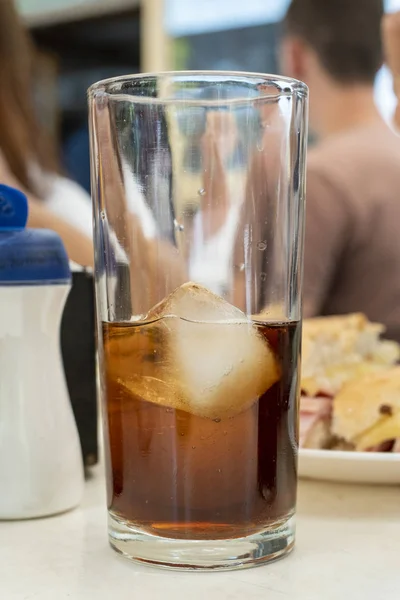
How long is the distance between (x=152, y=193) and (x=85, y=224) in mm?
1826

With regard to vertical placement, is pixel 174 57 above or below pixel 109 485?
above

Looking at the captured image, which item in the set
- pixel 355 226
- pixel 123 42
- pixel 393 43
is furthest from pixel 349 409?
pixel 123 42

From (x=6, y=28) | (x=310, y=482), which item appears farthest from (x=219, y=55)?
(x=310, y=482)

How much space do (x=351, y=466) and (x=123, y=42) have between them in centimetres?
305

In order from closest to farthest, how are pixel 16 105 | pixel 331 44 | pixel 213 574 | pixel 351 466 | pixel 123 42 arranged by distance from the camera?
pixel 213 574 < pixel 351 466 < pixel 331 44 < pixel 16 105 < pixel 123 42

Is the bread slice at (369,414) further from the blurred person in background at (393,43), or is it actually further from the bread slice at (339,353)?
the blurred person in background at (393,43)

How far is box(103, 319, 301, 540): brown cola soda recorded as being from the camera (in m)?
0.48

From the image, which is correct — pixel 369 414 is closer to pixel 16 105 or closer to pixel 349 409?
pixel 349 409

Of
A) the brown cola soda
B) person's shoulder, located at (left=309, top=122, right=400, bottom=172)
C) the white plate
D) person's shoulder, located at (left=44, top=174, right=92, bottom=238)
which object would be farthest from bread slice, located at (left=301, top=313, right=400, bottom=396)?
person's shoulder, located at (left=44, top=174, right=92, bottom=238)

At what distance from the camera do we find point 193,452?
0.48 meters

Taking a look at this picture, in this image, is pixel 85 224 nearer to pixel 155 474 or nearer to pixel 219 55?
pixel 219 55

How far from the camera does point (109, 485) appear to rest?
1.73 feet

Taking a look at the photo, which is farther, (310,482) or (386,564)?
(310,482)

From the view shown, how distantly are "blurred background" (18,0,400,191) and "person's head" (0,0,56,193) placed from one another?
841 mm
